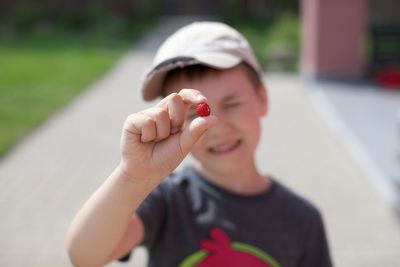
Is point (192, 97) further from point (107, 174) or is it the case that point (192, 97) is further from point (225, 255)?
point (107, 174)

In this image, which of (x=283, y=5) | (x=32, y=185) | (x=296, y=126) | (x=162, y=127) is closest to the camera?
(x=162, y=127)

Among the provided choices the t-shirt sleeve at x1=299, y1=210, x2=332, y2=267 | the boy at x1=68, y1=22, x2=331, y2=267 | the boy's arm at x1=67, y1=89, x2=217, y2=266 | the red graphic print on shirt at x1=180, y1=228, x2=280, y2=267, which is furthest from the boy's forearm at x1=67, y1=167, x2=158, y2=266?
the t-shirt sleeve at x1=299, y1=210, x2=332, y2=267

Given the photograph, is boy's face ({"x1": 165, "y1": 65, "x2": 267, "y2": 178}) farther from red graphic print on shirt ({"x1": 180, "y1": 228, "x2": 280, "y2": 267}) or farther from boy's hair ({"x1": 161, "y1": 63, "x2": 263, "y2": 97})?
red graphic print on shirt ({"x1": 180, "y1": 228, "x2": 280, "y2": 267})

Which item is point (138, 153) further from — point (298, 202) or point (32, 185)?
point (32, 185)

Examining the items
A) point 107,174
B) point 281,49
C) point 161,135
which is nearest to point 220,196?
point 161,135

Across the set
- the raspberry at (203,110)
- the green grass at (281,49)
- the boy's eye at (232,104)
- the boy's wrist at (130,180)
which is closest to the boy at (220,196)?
the boy's eye at (232,104)

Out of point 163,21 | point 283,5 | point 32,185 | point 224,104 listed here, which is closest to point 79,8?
point 163,21
